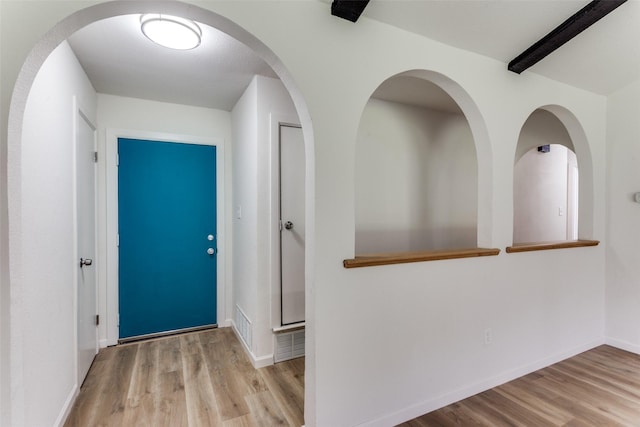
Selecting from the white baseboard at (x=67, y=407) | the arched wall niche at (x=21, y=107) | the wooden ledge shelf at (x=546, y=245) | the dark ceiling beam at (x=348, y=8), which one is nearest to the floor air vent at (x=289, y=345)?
the white baseboard at (x=67, y=407)

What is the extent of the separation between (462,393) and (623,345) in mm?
1979

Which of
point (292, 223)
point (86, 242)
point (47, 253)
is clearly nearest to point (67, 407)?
point (47, 253)

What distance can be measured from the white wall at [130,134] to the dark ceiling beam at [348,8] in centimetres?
206

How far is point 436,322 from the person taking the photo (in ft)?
6.22

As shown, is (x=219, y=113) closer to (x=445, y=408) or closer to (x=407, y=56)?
(x=407, y=56)

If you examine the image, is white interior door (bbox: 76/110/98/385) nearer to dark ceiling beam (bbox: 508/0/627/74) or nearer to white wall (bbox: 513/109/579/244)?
dark ceiling beam (bbox: 508/0/627/74)

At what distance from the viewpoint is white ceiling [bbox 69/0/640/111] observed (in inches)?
67.2

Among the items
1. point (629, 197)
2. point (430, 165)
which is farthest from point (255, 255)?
point (629, 197)

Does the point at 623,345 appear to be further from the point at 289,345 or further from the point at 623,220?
the point at 289,345

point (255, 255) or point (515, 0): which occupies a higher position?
point (515, 0)

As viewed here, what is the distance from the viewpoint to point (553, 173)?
4.41 m

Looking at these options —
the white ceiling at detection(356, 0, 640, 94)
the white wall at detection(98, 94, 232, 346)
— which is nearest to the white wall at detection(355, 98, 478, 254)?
the white ceiling at detection(356, 0, 640, 94)

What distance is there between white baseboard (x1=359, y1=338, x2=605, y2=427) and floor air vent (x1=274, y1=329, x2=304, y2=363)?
1019 millimetres

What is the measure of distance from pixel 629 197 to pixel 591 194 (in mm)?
310
